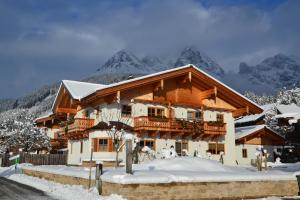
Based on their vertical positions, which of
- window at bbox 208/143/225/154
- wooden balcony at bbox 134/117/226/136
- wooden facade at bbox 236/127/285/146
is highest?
wooden balcony at bbox 134/117/226/136

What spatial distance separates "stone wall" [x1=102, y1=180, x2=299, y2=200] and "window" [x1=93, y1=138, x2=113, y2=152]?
14729 mm

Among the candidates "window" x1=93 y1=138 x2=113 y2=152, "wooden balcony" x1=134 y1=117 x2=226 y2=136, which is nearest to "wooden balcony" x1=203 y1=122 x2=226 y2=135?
"wooden balcony" x1=134 y1=117 x2=226 y2=136

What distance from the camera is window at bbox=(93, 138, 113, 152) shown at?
32.0m

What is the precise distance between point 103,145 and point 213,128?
11.1m

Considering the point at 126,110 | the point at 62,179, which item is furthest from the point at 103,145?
the point at 62,179

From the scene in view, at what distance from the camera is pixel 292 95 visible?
227ft

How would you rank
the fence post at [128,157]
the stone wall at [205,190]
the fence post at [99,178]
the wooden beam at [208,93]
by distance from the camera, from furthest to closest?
the wooden beam at [208,93]
the fence post at [99,178]
the fence post at [128,157]
the stone wall at [205,190]

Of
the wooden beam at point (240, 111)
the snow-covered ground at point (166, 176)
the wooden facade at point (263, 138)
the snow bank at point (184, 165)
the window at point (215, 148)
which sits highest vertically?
the wooden beam at point (240, 111)

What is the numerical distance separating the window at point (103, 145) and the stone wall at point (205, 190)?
48.3ft

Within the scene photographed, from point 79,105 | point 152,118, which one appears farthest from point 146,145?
point 79,105

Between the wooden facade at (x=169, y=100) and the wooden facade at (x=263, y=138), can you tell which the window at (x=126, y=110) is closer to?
the wooden facade at (x=169, y=100)

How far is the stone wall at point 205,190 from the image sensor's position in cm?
1584

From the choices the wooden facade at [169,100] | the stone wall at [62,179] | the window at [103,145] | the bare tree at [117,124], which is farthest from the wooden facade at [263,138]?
the stone wall at [62,179]

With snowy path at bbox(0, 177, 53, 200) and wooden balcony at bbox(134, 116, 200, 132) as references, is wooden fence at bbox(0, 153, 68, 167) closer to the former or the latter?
wooden balcony at bbox(134, 116, 200, 132)
